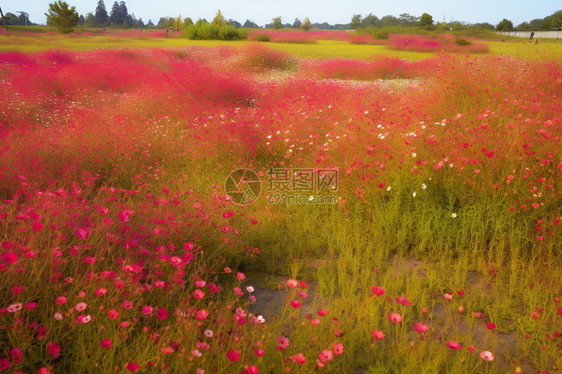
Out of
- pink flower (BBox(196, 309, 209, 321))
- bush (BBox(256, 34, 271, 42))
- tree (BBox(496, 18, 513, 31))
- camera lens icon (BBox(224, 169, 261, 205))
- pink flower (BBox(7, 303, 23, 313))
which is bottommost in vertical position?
camera lens icon (BBox(224, 169, 261, 205))

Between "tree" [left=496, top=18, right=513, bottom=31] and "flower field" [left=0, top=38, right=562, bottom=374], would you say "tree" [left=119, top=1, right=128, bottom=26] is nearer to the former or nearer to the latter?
"flower field" [left=0, top=38, right=562, bottom=374]

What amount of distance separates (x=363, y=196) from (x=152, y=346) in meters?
2.78

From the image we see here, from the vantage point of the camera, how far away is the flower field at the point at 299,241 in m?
1.89

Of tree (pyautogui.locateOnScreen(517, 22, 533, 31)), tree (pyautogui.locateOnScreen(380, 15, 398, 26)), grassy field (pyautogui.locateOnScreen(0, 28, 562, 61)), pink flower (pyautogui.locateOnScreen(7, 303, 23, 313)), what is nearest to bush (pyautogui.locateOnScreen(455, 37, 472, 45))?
grassy field (pyautogui.locateOnScreen(0, 28, 562, 61))

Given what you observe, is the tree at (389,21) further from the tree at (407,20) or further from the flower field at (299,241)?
the flower field at (299,241)

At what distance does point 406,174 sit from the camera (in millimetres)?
3971

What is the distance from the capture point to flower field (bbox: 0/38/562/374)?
6.19 ft

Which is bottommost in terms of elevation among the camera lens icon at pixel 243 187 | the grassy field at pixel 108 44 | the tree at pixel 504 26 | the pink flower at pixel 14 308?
the camera lens icon at pixel 243 187

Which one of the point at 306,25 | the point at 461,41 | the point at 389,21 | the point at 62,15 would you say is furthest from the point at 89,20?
the point at 461,41

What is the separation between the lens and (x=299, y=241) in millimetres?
3773

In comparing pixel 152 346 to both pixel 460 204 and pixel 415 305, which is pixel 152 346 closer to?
pixel 415 305

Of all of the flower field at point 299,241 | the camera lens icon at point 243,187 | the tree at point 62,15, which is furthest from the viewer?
the tree at point 62,15

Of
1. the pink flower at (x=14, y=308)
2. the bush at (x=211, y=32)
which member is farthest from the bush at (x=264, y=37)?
the pink flower at (x=14, y=308)

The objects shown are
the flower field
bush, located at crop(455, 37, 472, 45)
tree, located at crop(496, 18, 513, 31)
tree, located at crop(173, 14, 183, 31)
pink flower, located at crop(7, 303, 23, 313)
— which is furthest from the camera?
tree, located at crop(496, 18, 513, 31)
